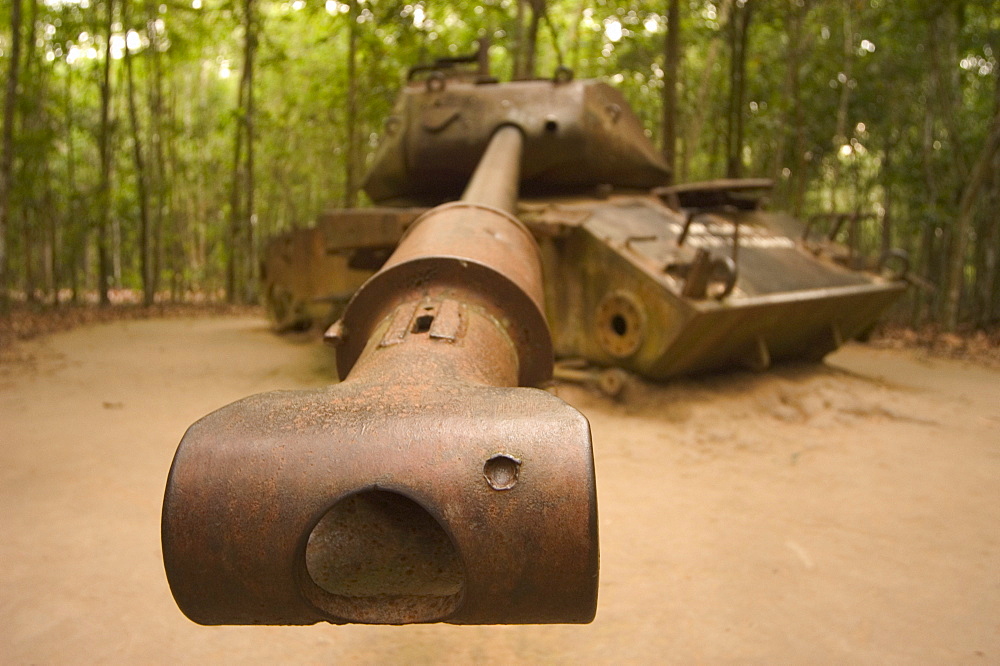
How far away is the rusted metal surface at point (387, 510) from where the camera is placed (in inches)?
48.8

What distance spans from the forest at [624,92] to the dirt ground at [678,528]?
9.43ft

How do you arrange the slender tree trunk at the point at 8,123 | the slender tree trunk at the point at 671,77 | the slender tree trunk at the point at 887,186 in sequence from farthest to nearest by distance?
1. the slender tree trunk at the point at 887,186
2. the slender tree trunk at the point at 671,77
3. the slender tree trunk at the point at 8,123

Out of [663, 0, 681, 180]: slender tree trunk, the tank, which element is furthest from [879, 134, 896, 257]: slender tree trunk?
the tank

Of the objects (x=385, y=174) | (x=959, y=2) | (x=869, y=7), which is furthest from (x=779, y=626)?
(x=869, y=7)

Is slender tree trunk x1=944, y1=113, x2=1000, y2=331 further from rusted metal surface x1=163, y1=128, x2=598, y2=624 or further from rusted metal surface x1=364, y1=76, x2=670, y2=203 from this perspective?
Answer: rusted metal surface x1=163, y1=128, x2=598, y2=624

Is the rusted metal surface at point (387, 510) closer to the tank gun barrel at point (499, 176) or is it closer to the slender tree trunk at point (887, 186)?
the tank gun barrel at point (499, 176)

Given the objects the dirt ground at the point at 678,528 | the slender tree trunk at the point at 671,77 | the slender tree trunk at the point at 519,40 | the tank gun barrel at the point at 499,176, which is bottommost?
the dirt ground at the point at 678,528

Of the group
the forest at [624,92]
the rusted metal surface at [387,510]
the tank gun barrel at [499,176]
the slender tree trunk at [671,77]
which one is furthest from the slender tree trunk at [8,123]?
the rusted metal surface at [387,510]

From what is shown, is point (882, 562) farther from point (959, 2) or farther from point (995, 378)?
point (959, 2)

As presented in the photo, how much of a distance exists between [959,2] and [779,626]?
10764 millimetres

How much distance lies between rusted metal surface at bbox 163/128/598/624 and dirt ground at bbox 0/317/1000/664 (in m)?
0.98

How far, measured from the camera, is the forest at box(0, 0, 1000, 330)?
1150 centimetres

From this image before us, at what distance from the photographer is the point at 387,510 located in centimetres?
154

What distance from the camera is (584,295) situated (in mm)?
5809
